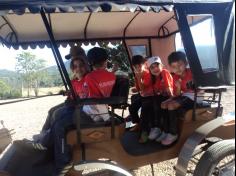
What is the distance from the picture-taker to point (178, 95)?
183 inches

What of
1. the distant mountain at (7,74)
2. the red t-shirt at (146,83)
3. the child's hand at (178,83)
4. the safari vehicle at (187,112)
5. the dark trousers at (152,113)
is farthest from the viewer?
the distant mountain at (7,74)

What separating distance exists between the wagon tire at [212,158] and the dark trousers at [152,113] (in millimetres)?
645

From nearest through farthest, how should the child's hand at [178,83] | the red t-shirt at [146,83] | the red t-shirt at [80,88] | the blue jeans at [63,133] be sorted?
1. the blue jeans at [63,133]
2. the red t-shirt at [80,88]
3. the child's hand at [178,83]
4. the red t-shirt at [146,83]

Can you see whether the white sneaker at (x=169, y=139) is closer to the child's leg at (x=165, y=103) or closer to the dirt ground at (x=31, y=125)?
the child's leg at (x=165, y=103)

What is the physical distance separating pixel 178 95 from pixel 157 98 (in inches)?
10.1

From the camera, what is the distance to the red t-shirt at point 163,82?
4855mm

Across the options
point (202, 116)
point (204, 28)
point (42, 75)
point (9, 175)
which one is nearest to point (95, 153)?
point (9, 175)

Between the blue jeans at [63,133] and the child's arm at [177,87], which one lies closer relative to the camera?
the blue jeans at [63,133]

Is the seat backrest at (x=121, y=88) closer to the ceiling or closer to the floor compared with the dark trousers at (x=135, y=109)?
closer to the ceiling

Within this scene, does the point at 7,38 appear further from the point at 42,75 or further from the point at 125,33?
the point at 42,75

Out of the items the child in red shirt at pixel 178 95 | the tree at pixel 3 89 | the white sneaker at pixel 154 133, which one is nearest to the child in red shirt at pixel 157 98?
the white sneaker at pixel 154 133

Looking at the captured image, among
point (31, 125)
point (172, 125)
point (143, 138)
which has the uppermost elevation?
point (172, 125)

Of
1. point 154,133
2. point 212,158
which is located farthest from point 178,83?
point 212,158

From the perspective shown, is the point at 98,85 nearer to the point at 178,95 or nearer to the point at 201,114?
the point at 178,95
